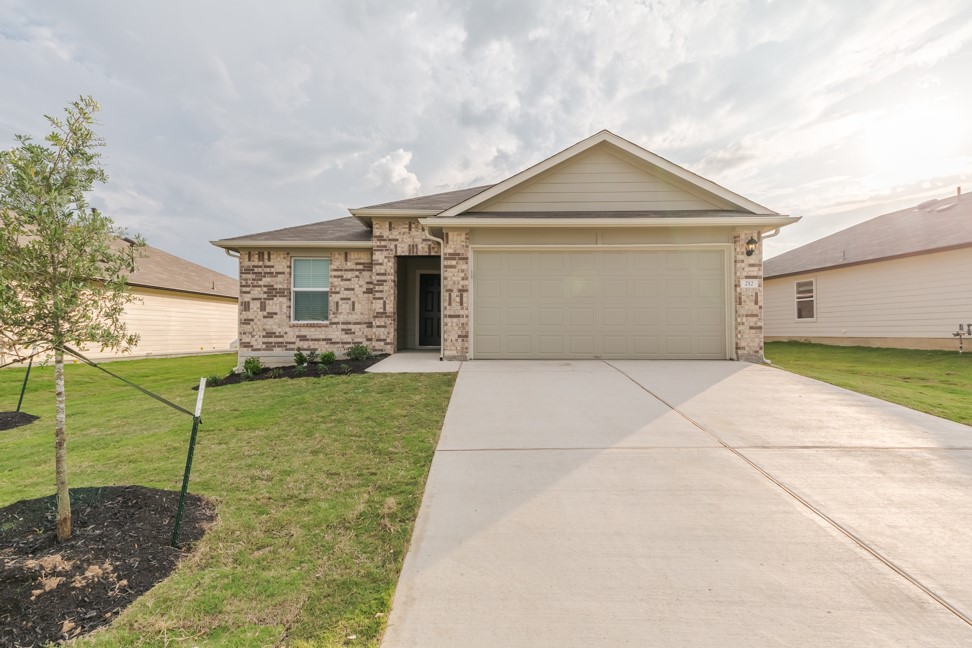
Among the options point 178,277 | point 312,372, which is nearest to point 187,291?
point 178,277

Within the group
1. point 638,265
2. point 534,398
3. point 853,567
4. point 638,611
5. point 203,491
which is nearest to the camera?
point 638,611

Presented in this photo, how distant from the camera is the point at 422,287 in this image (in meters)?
12.8

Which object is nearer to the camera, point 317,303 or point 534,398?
point 534,398

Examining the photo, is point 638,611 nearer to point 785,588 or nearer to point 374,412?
point 785,588

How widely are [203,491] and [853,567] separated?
180 inches

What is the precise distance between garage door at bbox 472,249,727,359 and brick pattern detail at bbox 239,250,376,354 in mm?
4216

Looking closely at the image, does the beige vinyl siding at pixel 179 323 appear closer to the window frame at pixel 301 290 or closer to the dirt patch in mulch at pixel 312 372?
the window frame at pixel 301 290

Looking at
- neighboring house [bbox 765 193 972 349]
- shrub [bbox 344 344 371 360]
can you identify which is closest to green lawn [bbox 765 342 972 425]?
neighboring house [bbox 765 193 972 349]

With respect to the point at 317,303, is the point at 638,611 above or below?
below

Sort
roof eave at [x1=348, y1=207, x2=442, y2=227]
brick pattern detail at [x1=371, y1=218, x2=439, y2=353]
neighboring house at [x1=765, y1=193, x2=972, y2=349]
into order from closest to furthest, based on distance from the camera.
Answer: roof eave at [x1=348, y1=207, x2=442, y2=227]
brick pattern detail at [x1=371, y1=218, x2=439, y2=353]
neighboring house at [x1=765, y1=193, x2=972, y2=349]

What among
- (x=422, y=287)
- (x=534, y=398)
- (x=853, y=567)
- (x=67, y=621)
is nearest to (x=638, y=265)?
(x=534, y=398)

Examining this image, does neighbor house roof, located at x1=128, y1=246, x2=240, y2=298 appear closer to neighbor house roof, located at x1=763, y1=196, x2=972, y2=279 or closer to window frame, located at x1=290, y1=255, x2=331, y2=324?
window frame, located at x1=290, y1=255, x2=331, y2=324

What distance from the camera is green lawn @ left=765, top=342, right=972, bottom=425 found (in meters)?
6.19

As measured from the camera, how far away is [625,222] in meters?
8.91
